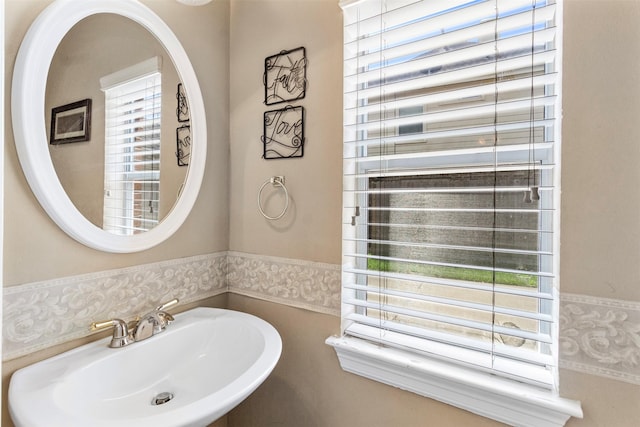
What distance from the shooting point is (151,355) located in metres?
1.00

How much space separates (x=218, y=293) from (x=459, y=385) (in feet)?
3.31

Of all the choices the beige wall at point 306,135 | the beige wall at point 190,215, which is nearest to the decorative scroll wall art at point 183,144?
the beige wall at point 190,215

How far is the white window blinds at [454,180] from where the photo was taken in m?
0.85

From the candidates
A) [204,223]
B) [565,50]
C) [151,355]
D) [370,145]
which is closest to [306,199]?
[370,145]

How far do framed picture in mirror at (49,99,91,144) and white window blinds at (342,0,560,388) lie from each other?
84 cm

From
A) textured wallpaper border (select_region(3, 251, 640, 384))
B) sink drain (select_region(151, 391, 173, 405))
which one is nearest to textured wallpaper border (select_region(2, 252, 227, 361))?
textured wallpaper border (select_region(3, 251, 640, 384))

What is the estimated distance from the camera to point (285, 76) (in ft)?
3.98

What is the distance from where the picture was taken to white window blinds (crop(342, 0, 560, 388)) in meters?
0.85

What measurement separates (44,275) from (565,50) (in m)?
→ 1.55

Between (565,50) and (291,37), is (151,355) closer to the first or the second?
(291,37)

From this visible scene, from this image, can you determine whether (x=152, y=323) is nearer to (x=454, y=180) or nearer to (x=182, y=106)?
(x=182, y=106)

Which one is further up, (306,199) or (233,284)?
(306,199)

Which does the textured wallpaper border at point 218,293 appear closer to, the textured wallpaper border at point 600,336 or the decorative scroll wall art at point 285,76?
the textured wallpaper border at point 600,336

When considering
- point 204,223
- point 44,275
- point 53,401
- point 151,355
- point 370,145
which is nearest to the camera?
point 53,401
